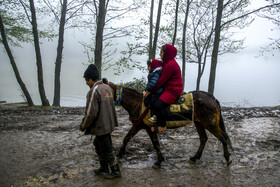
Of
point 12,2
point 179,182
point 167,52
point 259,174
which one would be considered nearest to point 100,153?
point 179,182

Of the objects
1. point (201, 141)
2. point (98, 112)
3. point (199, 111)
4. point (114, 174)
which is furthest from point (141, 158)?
point (98, 112)

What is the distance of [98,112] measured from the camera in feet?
12.8

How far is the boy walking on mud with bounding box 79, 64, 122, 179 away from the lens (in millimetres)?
3835

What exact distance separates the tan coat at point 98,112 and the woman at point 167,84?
961mm

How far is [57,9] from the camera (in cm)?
1502

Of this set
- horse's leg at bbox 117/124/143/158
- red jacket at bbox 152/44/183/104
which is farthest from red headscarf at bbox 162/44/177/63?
horse's leg at bbox 117/124/143/158

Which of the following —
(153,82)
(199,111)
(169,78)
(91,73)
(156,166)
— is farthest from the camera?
(199,111)

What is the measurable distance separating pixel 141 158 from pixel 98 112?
1983 mm

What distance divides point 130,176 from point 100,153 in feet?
2.58

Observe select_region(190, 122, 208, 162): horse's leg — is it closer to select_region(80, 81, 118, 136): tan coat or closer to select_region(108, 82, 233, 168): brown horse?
select_region(108, 82, 233, 168): brown horse

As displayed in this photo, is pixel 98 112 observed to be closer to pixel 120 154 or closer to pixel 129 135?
pixel 129 135

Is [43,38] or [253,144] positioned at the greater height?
[43,38]

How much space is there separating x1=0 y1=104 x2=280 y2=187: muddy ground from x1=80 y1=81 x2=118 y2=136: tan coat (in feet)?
3.56

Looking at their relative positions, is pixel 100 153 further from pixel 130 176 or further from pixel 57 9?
pixel 57 9
